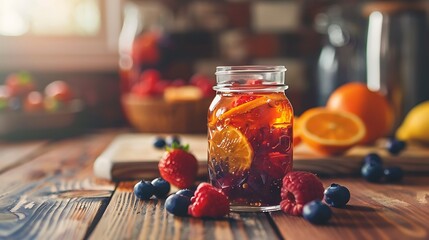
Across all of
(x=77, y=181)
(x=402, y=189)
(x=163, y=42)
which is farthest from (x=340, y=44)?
(x=77, y=181)

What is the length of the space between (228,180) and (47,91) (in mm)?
1507

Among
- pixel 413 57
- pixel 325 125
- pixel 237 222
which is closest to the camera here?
pixel 237 222

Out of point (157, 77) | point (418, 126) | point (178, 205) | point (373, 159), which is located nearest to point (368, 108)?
point (418, 126)

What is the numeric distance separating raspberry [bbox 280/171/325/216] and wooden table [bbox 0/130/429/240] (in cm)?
2

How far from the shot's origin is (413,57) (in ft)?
6.20

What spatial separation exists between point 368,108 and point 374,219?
743 mm

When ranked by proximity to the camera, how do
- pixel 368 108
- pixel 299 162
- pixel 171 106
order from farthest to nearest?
pixel 171 106 → pixel 368 108 → pixel 299 162

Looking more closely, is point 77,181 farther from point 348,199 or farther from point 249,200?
point 348,199

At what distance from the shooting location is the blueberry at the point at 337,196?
95 cm

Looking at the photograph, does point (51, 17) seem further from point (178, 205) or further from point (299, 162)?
point (178, 205)

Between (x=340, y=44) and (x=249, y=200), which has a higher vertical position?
(x=340, y=44)

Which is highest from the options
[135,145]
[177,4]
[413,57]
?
[177,4]

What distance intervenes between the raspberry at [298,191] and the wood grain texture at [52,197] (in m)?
0.27

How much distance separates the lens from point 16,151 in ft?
5.71
